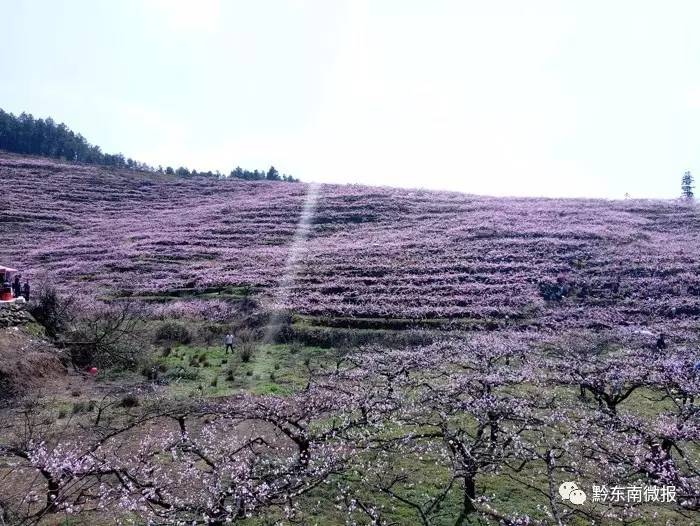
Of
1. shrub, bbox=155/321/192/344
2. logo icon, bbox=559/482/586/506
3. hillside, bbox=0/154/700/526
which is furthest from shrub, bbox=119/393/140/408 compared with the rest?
logo icon, bbox=559/482/586/506

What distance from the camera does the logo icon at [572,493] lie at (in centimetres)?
1173

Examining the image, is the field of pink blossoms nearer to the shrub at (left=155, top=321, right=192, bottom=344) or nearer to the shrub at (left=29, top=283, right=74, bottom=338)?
the shrub at (left=155, top=321, right=192, bottom=344)

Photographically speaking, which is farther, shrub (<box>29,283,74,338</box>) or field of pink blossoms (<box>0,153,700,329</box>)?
field of pink blossoms (<box>0,153,700,329</box>)

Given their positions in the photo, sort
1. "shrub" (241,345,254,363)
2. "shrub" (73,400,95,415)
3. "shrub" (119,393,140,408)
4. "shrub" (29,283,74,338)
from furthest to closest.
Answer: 1. "shrub" (241,345,254,363)
2. "shrub" (29,283,74,338)
3. "shrub" (119,393,140,408)
4. "shrub" (73,400,95,415)

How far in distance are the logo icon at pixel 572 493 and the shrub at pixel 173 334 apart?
996 inches

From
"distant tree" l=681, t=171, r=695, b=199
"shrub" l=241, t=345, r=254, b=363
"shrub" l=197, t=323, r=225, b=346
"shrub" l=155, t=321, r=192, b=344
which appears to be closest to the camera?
"shrub" l=241, t=345, r=254, b=363

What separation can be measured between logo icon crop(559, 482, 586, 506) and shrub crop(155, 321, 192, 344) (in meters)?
25.3

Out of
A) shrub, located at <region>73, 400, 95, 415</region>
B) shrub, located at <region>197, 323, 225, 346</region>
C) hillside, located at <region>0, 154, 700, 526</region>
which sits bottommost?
shrub, located at <region>197, 323, 225, 346</region>

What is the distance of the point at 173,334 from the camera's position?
3209cm

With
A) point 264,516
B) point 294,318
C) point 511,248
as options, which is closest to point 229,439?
point 264,516

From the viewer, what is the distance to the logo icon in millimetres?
11734

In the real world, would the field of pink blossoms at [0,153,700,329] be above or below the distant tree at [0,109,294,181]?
below

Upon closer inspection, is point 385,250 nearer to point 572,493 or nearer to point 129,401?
point 129,401

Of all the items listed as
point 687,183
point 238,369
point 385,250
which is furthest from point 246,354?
point 687,183
